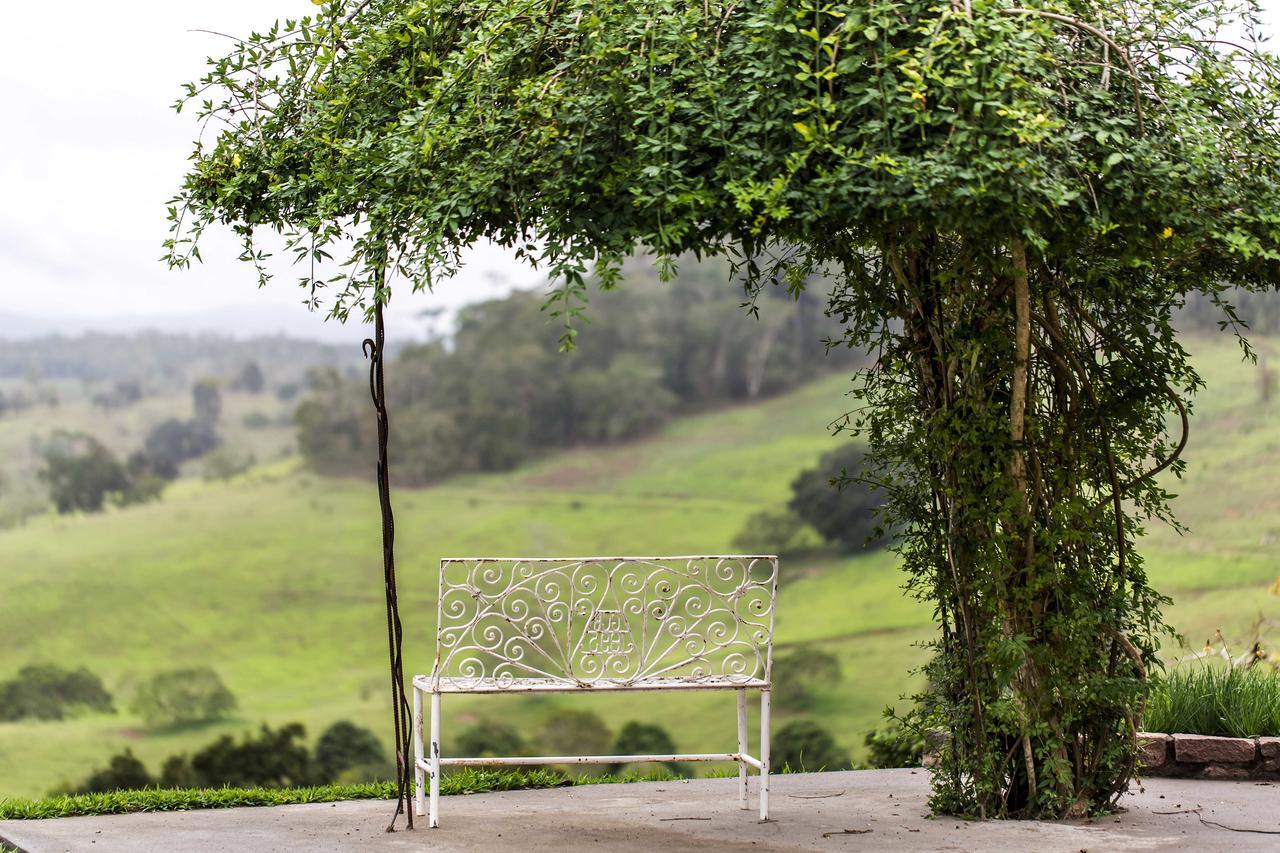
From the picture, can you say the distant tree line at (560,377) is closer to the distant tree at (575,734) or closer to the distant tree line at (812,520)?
the distant tree line at (812,520)

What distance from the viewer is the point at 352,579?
1319 inches

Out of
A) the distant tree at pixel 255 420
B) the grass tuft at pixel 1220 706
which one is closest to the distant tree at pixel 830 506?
the distant tree at pixel 255 420

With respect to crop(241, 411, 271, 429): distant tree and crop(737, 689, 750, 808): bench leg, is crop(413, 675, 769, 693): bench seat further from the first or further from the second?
crop(241, 411, 271, 429): distant tree

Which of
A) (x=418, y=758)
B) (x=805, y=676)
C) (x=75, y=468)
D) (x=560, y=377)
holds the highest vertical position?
(x=560, y=377)

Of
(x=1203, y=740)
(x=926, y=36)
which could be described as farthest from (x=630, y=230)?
(x=1203, y=740)

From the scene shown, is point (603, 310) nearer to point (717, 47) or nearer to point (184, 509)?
point (184, 509)

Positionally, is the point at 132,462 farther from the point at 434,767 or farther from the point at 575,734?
the point at 434,767

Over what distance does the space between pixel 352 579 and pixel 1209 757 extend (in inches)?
1115

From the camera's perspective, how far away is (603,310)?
35.8 metres

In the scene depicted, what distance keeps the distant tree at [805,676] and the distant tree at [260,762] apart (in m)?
9.99

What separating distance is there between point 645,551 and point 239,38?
89.1 feet

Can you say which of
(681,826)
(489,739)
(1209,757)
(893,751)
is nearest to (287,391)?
(489,739)

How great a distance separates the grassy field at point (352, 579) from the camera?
30.1 m

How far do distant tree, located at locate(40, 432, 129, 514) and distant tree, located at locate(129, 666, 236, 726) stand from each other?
449 centimetres
